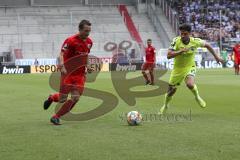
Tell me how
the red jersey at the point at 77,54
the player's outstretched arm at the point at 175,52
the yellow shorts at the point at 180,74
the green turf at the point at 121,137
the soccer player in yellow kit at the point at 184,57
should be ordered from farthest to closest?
the yellow shorts at the point at 180,74 → the soccer player in yellow kit at the point at 184,57 → the player's outstretched arm at the point at 175,52 → the red jersey at the point at 77,54 → the green turf at the point at 121,137

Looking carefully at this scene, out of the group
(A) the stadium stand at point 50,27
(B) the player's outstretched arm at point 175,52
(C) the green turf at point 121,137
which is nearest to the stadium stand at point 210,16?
(A) the stadium stand at point 50,27

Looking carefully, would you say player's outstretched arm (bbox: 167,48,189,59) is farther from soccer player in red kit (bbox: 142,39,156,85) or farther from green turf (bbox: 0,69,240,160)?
soccer player in red kit (bbox: 142,39,156,85)

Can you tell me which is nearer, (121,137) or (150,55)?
(121,137)

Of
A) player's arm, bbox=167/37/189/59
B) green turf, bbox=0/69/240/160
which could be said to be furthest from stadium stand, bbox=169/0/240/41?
player's arm, bbox=167/37/189/59

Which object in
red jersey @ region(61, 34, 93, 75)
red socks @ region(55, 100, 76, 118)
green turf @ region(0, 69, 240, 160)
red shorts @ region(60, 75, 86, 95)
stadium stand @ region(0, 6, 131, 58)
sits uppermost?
stadium stand @ region(0, 6, 131, 58)

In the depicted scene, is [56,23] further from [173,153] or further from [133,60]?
[173,153]

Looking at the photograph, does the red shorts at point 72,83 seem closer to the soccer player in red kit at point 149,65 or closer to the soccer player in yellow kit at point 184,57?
the soccer player in yellow kit at point 184,57

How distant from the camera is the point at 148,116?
45.0 ft

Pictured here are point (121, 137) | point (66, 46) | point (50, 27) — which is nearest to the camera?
point (121, 137)

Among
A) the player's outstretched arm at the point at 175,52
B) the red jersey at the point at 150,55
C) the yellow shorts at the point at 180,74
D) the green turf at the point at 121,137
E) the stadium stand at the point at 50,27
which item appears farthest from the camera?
the stadium stand at the point at 50,27

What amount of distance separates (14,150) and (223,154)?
9.96ft

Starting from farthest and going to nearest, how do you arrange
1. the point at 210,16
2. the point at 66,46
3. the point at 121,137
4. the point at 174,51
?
the point at 210,16 < the point at 174,51 < the point at 66,46 < the point at 121,137

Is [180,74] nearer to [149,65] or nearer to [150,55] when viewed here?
[149,65]

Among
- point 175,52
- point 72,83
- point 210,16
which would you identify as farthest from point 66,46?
point 210,16
